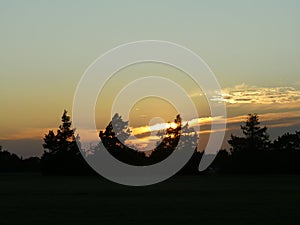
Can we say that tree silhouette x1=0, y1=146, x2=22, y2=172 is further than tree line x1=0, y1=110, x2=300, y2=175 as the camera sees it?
Yes

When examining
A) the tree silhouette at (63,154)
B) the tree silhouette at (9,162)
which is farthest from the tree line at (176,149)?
the tree silhouette at (9,162)

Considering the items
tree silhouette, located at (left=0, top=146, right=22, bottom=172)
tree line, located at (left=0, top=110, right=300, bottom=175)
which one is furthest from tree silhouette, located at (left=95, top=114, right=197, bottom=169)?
tree silhouette, located at (left=0, top=146, right=22, bottom=172)

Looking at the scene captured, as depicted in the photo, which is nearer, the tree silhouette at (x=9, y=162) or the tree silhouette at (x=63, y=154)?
the tree silhouette at (x=63, y=154)

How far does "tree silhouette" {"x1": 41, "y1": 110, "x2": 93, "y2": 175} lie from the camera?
406 ft

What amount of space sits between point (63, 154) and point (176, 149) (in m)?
30.9

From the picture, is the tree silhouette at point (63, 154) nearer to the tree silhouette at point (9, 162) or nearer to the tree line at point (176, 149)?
the tree line at point (176, 149)

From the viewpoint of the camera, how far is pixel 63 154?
420 feet

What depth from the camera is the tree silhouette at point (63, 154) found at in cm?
12363

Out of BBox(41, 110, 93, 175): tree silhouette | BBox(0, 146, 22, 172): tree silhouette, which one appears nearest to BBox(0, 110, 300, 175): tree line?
BBox(41, 110, 93, 175): tree silhouette

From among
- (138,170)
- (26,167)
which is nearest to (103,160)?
(138,170)

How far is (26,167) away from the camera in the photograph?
622 ft

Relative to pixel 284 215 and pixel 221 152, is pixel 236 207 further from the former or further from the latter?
pixel 221 152

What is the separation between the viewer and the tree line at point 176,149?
12475 centimetres

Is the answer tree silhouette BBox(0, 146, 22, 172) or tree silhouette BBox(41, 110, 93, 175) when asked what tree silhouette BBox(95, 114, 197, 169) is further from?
tree silhouette BBox(0, 146, 22, 172)
